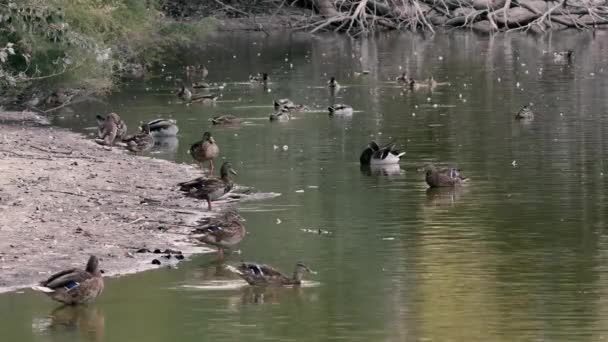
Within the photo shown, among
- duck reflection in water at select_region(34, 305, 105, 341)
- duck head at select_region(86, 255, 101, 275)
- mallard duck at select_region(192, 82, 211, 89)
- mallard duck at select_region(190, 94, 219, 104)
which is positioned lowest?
duck reflection in water at select_region(34, 305, 105, 341)

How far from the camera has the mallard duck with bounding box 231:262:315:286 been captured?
14.1 m

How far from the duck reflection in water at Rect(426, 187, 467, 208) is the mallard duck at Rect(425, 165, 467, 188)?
10cm

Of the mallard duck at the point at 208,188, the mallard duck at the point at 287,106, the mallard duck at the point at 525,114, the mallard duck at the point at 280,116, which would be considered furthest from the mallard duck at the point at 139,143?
the mallard duck at the point at 525,114

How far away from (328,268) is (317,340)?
124 inches

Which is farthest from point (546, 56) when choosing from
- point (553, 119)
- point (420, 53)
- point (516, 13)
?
point (553, 119)

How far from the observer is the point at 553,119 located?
30609 millimetres

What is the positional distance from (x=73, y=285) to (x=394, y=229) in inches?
220

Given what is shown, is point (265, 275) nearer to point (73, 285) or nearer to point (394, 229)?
point (73, 285)

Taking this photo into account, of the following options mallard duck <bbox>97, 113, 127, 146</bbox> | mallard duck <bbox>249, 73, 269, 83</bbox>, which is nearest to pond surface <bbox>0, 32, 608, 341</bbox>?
mallard duck <bbox>97, 113, 127, 146</bbox>

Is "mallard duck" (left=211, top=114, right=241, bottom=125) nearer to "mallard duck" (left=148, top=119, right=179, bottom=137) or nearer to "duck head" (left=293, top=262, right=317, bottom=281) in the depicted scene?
"mallard duck" (left=148, top=119, right=179, bottom=137)

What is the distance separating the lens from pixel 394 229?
17.6 m

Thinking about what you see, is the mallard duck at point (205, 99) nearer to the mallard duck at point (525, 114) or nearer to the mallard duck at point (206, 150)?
the mallard duck at point (525, 114)

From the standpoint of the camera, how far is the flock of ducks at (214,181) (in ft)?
42.7

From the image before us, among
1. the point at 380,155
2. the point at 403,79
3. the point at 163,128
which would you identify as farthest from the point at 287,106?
the point at 380,155
